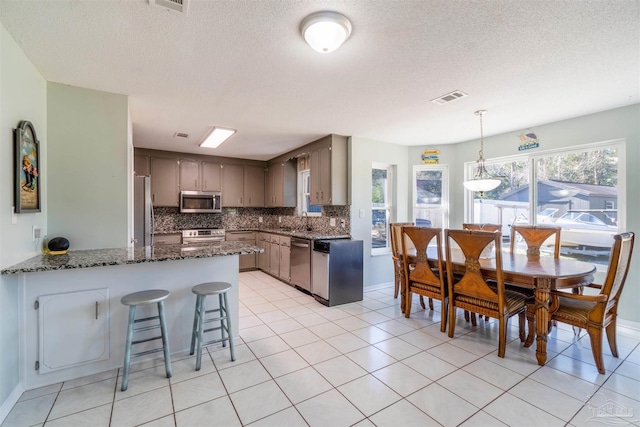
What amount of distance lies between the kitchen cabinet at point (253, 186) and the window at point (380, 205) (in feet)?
8.98

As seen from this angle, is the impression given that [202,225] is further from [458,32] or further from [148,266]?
[458,32]

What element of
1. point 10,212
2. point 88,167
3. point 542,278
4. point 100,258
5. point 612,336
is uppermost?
point 88,167

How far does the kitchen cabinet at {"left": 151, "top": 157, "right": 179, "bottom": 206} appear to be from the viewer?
17.5ft

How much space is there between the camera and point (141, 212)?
4.02 m

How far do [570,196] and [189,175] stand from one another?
607 cm

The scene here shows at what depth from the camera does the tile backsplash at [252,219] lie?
484 centimetres

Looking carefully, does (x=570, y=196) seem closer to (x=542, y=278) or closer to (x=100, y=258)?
(x=542, y=278)

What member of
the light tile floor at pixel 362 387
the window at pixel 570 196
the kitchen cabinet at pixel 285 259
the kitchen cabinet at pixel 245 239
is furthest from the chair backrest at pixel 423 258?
the kitchen cabinet at pixel 245 239

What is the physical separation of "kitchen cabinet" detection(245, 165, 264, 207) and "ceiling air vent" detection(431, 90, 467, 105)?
431 centimetres

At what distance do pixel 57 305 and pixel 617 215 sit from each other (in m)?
5.42

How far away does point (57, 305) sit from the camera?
2.12 metres

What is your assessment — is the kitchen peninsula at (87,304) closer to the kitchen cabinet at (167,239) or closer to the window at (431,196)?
the kitchen cabinet at (167,239)

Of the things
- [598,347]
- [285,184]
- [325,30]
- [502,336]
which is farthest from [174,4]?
[285,184]

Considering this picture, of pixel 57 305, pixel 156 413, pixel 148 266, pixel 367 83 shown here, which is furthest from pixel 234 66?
pixel 156 413
